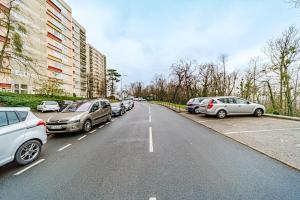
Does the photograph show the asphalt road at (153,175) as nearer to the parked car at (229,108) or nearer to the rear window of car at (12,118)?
the rear window of car at (12,118)

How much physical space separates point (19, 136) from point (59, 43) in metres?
51.1

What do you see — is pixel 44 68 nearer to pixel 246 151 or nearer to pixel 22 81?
pixel 22 81

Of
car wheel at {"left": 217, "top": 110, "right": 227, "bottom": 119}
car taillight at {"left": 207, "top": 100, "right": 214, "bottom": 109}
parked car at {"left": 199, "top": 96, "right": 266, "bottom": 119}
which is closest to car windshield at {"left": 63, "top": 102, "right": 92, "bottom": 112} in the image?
car taillight at {"left": 207, "top": 100, "right": 214, "bottom": 109}

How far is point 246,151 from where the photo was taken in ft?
17.1

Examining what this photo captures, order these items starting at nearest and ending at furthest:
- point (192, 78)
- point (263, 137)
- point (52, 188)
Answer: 1. point (52, 188)
2. point (263, 137)
3. point (192, 78)

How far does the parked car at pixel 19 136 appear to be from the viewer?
158 inches

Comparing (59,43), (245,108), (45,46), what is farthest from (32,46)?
(245,108)

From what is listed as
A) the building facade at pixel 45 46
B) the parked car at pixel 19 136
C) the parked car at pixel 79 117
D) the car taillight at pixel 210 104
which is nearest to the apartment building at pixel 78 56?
the building facade at pixel 45 46

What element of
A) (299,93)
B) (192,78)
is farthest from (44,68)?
(299,93)

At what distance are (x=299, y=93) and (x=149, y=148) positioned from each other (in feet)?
84.5

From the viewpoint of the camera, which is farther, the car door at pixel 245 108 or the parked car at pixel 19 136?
the car door at pixel 245 108

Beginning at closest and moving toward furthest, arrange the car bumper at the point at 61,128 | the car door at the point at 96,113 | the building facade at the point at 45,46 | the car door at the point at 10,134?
the car door at the point at 10,134
the car bumper at the point at 61,128
the car door at the point at 96,113
the building facade at the point at 45,46

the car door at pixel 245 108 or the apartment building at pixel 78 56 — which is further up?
the apartment building at pixel 78 56

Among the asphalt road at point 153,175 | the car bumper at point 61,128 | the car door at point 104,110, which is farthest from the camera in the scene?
the car door at point 104,110
